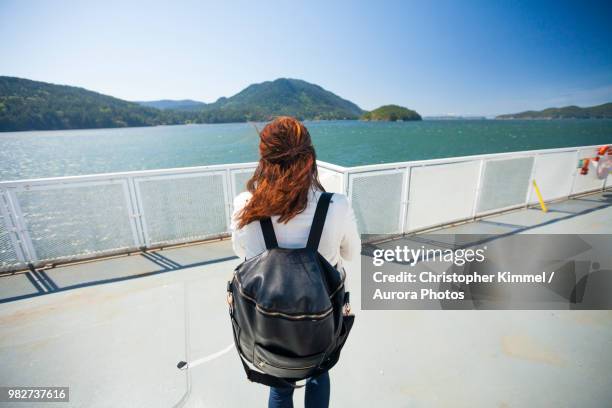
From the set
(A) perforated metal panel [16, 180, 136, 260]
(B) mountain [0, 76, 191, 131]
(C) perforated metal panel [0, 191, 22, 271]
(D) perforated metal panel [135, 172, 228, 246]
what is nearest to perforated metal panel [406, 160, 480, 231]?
(D) perforated metal panel [135, 172, 228, 246]

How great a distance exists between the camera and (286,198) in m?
1.03

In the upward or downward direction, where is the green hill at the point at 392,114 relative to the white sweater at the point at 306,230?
upward

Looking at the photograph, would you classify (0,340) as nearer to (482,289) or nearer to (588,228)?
(482,289)

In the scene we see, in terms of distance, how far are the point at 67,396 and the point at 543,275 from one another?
446cm

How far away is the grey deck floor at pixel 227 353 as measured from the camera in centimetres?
185

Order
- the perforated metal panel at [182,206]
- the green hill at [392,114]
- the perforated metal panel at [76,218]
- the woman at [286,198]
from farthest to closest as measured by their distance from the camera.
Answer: the green hill at [392,114] → the perforated metal panel at [182,206] → the perforated metal panel at [76,218] → the woman at [286,198]

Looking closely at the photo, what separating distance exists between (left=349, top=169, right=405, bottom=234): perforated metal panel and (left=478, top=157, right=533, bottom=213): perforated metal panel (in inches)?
66.7

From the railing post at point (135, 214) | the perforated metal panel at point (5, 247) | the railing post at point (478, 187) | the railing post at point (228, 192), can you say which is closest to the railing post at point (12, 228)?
the perforated metal panel at point (5, 247)

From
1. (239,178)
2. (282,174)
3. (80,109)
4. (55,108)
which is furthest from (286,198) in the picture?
(80,109)

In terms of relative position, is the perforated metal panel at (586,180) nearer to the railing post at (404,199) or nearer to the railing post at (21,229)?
the railing post at (404,199)

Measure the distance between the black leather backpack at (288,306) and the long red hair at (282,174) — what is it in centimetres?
7

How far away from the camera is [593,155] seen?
18.9 ft

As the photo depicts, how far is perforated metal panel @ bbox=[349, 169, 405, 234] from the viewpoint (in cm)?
373

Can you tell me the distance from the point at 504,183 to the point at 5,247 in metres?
7.16
